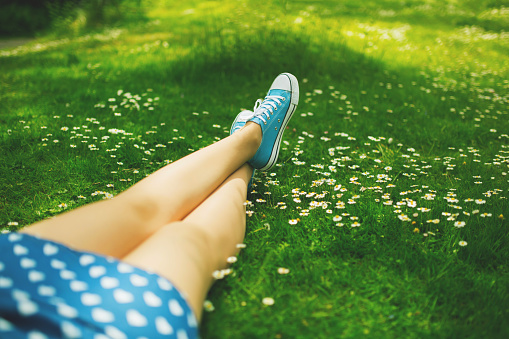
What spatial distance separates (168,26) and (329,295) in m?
8.56

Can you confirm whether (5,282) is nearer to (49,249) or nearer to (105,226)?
(49,249)

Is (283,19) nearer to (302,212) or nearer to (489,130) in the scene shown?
(489,130)

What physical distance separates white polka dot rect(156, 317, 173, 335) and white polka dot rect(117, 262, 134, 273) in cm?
19

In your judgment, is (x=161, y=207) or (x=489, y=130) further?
→ (x=489, y=130)

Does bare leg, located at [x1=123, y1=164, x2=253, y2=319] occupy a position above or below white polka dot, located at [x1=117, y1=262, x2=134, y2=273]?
below

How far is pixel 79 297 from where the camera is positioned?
43.0 inches

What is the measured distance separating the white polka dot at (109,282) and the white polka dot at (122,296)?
24 millimetres

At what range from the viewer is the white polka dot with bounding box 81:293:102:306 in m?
1.08

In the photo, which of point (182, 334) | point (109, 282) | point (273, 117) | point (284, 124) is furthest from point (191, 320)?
point (284, 124)

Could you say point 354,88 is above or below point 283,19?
below

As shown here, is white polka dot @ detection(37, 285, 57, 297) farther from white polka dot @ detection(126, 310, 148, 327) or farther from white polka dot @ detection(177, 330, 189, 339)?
white polka dot @ detection(177, 330, 189, 339)

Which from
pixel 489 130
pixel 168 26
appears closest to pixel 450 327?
pixel 489 130

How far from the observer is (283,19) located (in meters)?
5.68

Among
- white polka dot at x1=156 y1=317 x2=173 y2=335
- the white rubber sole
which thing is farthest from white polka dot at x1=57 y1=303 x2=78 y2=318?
the white rubber sole
